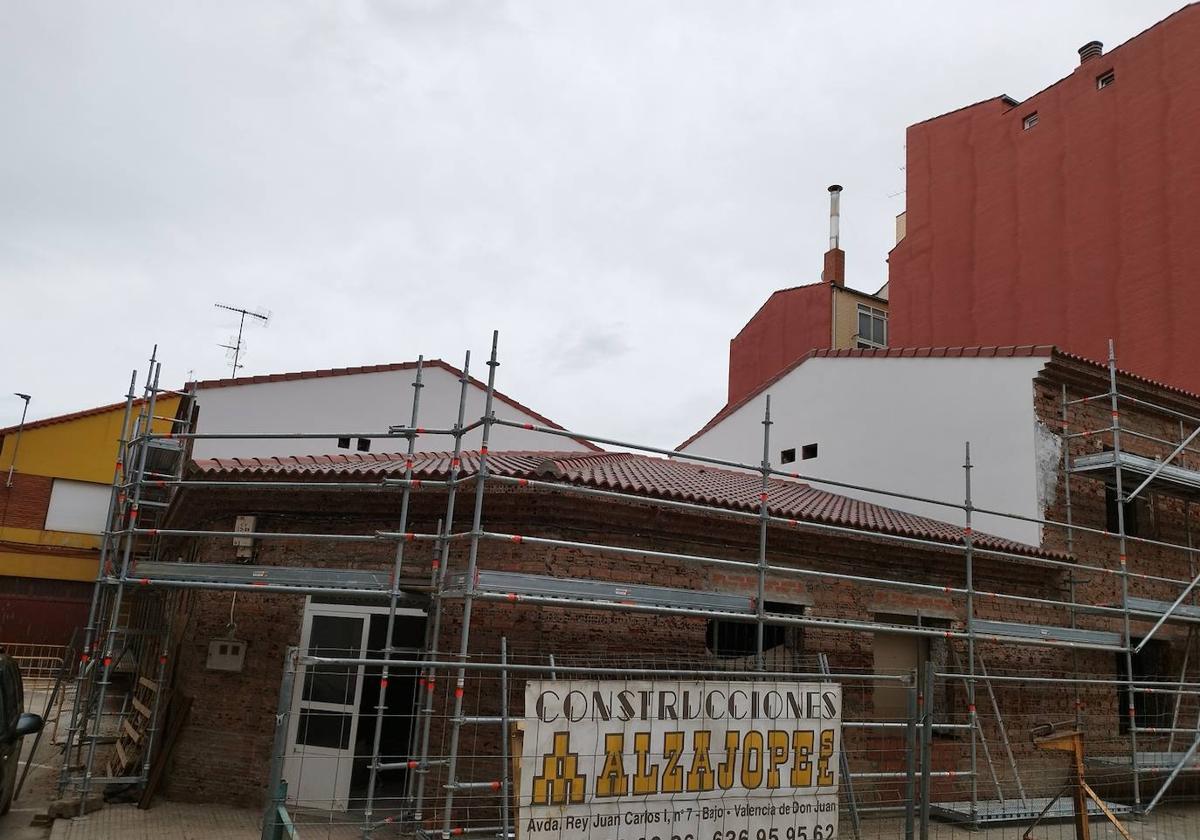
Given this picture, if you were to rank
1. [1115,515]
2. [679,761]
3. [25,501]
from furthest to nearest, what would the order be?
[25,501] < [1115,515] < [679,761]

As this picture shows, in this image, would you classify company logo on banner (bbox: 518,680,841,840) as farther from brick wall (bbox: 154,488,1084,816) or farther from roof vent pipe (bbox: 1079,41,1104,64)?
roof vent pipe (bbox: 1079,41,1104,64)

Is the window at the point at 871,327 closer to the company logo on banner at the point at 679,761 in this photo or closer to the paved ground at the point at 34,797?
the company logo on banner at the point at 679,761

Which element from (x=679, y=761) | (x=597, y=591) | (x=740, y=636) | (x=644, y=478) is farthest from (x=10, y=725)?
(x=740, y=636)

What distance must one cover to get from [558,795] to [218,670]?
5.70 meters

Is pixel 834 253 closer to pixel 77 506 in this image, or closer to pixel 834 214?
pixel 834 214

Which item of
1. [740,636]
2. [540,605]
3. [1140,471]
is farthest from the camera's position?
[1140,471]

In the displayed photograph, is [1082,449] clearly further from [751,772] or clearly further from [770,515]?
[751,772]

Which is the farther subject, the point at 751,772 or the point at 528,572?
the point at 528,572

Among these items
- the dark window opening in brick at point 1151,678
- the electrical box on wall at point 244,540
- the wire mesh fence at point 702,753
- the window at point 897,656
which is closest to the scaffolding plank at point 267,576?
the electrical box on wall at point 244,540

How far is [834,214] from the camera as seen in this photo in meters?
27.0

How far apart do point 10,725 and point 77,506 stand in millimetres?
20425

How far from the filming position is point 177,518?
38.2ft

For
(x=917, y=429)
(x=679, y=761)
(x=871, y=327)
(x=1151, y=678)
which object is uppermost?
(x=871, y=327)

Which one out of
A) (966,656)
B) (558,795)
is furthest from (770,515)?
(558,795)
